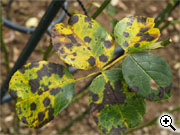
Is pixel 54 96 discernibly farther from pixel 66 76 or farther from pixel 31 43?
pixel 31 43

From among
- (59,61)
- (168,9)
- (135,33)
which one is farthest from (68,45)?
(59,61)

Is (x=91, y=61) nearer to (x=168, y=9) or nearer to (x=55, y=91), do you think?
(x=55, y=91)

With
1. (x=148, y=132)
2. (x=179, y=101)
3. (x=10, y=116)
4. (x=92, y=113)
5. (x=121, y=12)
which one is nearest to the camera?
(x=92, y=113)

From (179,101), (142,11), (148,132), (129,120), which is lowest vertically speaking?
(148,132)

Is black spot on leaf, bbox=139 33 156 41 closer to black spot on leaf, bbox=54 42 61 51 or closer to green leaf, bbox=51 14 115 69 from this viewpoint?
green leaf, bbox=51 14 115 69

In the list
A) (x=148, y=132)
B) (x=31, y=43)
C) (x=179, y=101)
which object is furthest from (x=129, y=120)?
(x=179, y=101)
